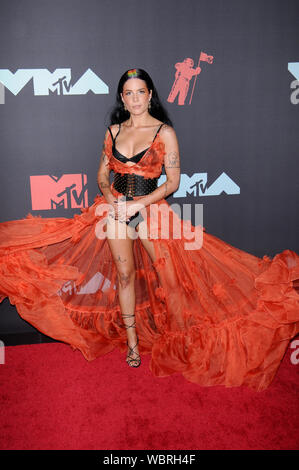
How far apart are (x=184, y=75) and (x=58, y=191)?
1154 millimetres

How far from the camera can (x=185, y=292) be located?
2434 mm

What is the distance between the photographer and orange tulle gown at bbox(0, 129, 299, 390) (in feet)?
7.57

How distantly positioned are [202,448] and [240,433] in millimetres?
219

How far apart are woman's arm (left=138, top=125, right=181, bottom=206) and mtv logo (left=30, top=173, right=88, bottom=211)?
0.61 metres

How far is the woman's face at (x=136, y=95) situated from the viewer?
228 cm

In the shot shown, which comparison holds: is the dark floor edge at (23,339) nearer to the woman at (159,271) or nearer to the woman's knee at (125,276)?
the woman at (159,271)

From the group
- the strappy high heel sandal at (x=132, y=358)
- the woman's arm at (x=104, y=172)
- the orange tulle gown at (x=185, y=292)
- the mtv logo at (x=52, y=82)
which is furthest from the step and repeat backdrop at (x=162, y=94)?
the strappy high heel sandal at (x=132, y=358)

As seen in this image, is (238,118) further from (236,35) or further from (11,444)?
(11,444)

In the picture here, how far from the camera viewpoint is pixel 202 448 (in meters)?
1.92

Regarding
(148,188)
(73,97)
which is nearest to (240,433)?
(148,188)

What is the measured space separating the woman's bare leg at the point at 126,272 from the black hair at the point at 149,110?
684mm

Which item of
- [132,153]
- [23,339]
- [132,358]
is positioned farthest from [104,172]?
[23,339]

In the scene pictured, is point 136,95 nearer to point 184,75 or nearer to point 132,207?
point 184,75

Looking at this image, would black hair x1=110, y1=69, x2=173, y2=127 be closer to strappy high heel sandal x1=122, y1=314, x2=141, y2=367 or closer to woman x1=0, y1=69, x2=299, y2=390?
woman x1=0, y1=69, x2=299, y2=390
